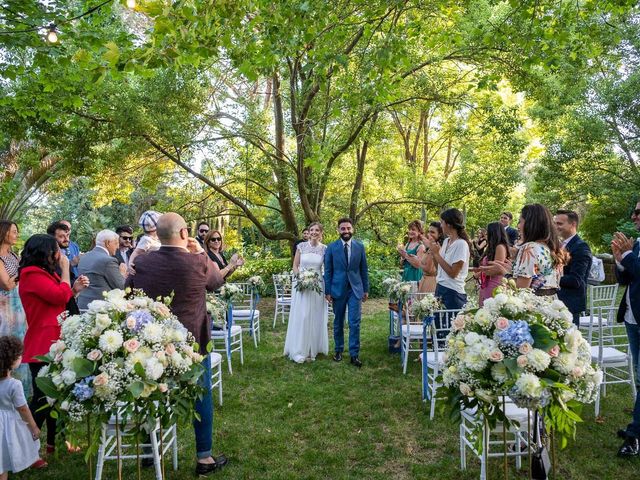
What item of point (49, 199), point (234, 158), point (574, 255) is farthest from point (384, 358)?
point (49, 199)

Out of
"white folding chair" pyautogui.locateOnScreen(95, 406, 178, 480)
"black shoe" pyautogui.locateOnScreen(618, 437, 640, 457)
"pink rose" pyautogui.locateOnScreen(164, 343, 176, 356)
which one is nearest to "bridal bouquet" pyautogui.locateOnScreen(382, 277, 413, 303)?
"black shoe" pyautogui.locateOnScreen(618, 437, 640, 457)

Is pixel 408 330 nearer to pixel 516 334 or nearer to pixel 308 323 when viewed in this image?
pixel 308 323

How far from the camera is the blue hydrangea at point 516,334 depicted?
2270 millimetres

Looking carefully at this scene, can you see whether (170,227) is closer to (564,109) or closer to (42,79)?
(42,79)

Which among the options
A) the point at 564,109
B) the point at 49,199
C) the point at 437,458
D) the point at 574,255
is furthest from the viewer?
the point at 49,199

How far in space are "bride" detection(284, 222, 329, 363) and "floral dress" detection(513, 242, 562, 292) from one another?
12.5 ft

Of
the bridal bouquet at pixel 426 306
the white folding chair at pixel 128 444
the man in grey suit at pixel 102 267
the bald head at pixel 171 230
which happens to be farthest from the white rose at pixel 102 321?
the bridal bouquet at pixel 426 306

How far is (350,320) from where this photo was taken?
7.32 metres

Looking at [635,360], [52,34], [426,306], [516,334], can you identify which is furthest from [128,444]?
[635,360]

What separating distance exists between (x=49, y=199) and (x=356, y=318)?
116ft

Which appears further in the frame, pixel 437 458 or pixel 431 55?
pixel 431 55

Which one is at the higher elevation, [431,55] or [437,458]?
[431,55]

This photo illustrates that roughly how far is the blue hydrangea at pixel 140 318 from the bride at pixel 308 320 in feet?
16.9

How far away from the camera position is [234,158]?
523 inches
